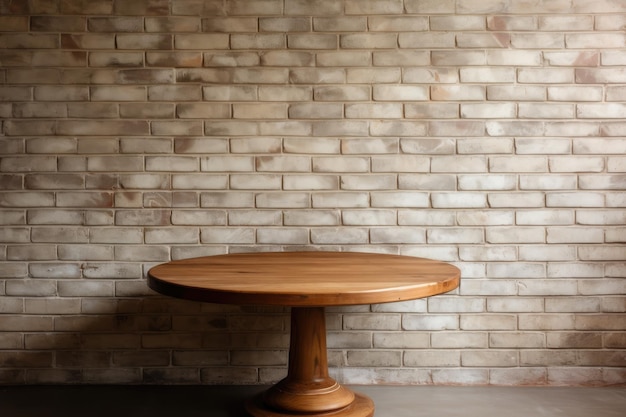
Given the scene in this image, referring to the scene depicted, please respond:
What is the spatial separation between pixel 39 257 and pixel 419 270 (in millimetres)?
1842

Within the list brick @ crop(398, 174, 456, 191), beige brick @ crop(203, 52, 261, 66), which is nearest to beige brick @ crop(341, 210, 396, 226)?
brick @ crop(398, 174, 456, 191)

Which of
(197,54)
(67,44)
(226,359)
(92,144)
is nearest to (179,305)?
(226,359)

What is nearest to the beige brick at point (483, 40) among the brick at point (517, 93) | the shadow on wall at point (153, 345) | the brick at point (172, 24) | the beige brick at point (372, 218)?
the brick at point (517, 93)

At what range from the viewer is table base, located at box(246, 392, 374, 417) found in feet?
6.53

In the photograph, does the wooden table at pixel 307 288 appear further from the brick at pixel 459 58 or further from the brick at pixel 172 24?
the brick at pixel 172 24

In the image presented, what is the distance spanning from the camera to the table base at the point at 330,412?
1.99 metres

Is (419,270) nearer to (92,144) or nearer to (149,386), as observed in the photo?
(149,386)

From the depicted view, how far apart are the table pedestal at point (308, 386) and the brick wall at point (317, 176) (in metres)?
0.46

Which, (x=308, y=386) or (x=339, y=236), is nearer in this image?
(x=308, y=386)

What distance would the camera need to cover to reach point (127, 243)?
2.55 metres

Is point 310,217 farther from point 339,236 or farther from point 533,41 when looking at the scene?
point 533,41

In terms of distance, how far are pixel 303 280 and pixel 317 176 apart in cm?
100

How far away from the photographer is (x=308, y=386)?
2.04 m

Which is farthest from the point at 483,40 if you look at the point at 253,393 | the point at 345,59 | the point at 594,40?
the point at 253,393
